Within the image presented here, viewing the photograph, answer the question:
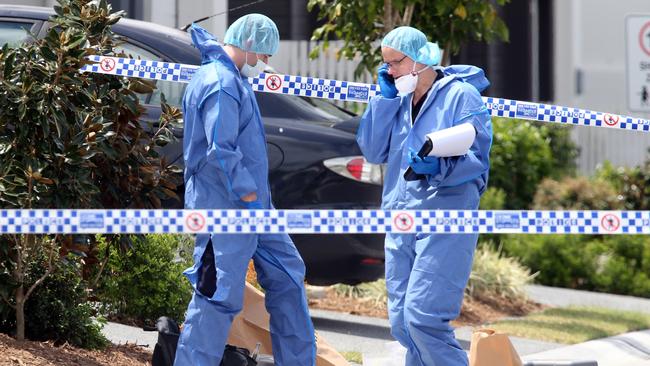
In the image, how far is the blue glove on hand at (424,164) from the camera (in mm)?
5174

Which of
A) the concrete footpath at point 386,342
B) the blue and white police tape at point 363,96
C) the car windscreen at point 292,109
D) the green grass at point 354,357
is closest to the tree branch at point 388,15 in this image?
the car windscreen at point 292,109

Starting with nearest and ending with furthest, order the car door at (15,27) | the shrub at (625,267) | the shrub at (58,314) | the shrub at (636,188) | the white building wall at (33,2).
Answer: the shrub at (58,314) → the car door at (15,27) → the white building wall at (33,2) → the shrub at (625,267) → the shrub at (636,188)

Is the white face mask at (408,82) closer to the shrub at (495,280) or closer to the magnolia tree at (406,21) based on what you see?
the magnolia tree at (406,21)

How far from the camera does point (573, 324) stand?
29.1 feet

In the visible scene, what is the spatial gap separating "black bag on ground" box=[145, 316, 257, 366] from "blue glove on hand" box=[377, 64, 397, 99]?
129cm

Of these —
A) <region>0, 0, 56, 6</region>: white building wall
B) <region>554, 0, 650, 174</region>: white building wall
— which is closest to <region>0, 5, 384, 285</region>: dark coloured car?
<region>0, 0, 56, 6</region>: white building wall

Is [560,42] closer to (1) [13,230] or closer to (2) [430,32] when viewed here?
(2) [430,32]

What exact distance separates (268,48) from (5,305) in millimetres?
1732

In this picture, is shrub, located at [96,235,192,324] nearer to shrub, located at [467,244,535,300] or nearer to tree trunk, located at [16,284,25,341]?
tree trunk, located at [16,284,25,341]

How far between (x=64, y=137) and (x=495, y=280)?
5012 millimetres

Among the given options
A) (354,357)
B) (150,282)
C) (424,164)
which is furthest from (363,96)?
(424,164)

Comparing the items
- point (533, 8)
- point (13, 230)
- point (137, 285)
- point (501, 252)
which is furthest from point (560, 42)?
point (13, 230)

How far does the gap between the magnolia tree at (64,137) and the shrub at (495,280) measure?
427 cm

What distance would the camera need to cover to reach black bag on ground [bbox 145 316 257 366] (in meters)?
5.25
